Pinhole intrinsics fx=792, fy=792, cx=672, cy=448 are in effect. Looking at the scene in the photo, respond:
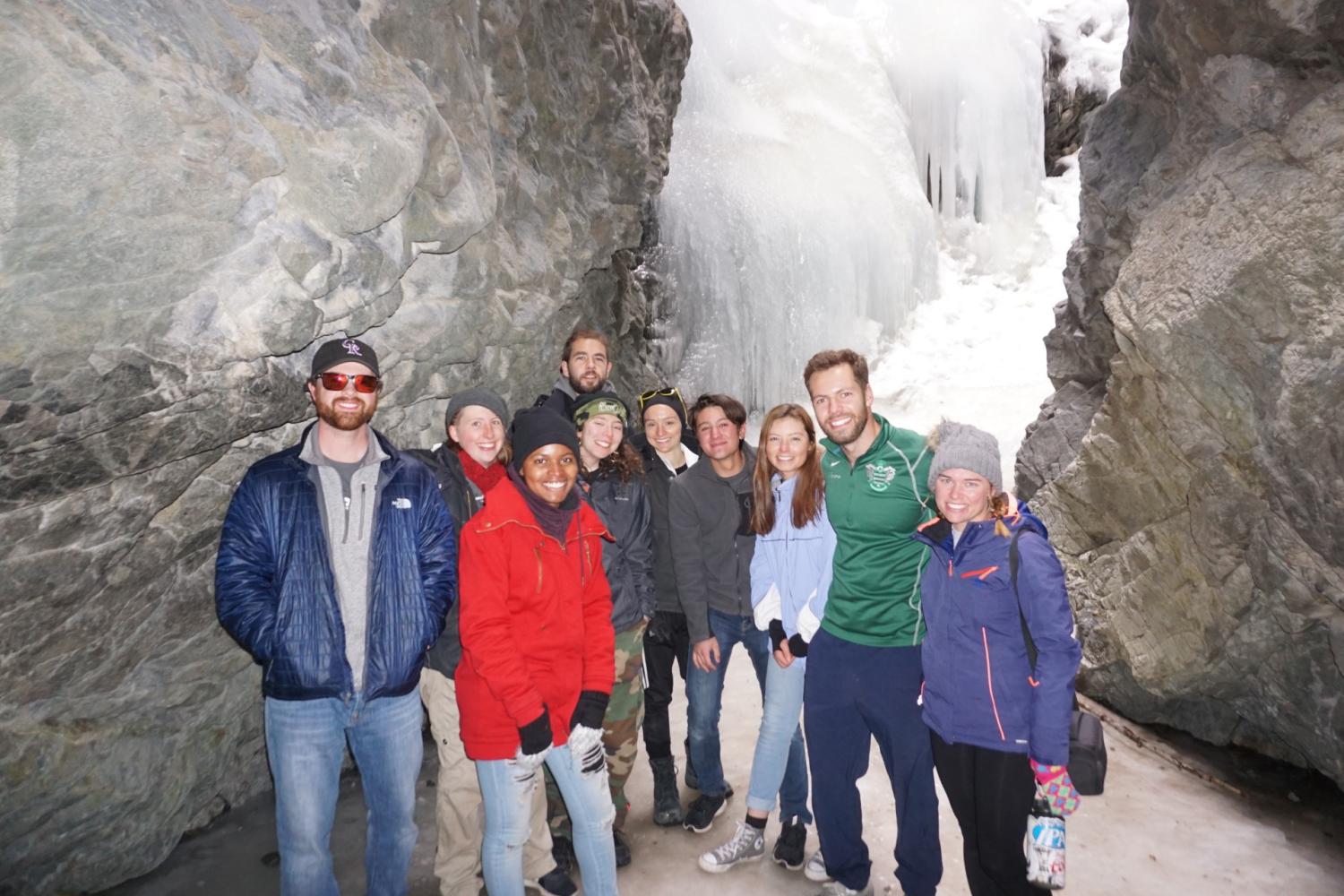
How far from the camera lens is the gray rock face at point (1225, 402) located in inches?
149

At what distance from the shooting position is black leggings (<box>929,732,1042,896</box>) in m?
2.38

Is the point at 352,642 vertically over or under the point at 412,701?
over

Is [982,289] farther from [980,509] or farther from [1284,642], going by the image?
[980,509]

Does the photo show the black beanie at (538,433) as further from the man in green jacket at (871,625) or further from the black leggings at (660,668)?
the black leggings at (660,668)

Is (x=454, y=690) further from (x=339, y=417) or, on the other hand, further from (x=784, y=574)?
(x=784, y=574)

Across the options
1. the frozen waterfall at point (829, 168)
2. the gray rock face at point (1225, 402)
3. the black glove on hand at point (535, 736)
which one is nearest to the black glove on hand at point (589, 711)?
the black glove on hand at point (535, 736)

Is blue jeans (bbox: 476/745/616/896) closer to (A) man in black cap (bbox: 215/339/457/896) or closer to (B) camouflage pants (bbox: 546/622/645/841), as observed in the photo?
(A) man in black cap (bbox: 215/339/457/896)

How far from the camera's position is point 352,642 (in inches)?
101

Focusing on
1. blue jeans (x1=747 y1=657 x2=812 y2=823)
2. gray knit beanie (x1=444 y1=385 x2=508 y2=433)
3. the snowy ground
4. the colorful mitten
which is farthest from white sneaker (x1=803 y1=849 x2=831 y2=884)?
gray knit beanie (x1=444 y1=385 x2=508 y2=433)

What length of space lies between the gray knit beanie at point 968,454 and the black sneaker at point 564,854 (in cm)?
215

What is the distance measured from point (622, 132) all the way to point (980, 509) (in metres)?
5.41

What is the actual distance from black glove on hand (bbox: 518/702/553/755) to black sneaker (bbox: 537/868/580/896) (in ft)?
3.09

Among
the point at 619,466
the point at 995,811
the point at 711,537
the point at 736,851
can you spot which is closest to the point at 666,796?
the point at 736,851

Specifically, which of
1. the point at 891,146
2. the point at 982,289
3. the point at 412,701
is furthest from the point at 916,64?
the point at 412,701
